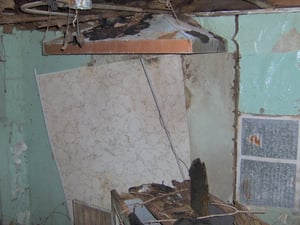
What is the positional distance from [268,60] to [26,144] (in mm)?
2051

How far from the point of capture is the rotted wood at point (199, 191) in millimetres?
2023

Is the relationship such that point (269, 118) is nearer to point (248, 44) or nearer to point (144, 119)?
point (248, 44)

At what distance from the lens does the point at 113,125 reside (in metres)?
2.76

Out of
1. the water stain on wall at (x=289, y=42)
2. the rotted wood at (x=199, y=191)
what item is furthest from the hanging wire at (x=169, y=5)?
the rotted wood at (x=199, y=191)

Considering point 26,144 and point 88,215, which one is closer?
point 88,215

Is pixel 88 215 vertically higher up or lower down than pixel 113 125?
lower down

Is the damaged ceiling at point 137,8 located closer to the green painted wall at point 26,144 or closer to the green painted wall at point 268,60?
the green painted wall at point 268,60

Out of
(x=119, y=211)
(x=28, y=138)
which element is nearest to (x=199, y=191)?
(x=119, y=211)

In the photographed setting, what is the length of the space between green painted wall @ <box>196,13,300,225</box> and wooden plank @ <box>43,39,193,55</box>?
689 millimetres

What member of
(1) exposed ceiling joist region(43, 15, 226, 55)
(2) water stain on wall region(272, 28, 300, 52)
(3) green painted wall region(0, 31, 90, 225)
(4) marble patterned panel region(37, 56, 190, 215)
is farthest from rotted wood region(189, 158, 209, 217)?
(3) green painted wall region(0, 31, 90, 225)

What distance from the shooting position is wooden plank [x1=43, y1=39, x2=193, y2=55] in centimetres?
175

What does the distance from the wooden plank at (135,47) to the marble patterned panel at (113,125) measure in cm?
66

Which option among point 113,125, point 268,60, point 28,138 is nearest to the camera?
point 268,60

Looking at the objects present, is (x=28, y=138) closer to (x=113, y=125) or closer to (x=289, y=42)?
(x=113, y=125)
